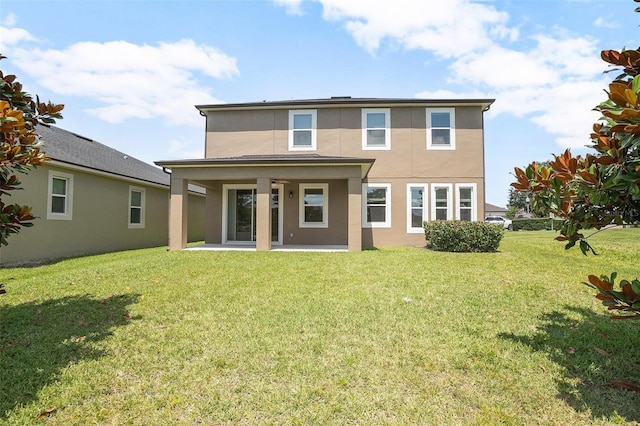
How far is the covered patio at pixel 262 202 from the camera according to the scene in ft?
38.3

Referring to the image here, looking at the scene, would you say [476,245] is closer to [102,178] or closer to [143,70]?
[143,70]

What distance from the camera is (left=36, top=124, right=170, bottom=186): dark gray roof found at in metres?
11.9

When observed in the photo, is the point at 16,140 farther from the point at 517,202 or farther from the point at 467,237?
the point at 517,202

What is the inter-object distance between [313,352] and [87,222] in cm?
1279

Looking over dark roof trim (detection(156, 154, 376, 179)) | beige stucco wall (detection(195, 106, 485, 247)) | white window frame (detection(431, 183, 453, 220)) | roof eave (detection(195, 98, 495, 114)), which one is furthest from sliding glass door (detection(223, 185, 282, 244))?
white window frame (detection(431, 183, 453, 220))

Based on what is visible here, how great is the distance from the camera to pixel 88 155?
45.3 feet

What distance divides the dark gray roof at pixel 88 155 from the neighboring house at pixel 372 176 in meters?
4.02

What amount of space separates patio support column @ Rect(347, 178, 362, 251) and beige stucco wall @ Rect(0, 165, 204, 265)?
9.87m

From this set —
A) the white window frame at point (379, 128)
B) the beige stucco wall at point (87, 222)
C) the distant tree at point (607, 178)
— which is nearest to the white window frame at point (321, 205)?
the white window frame at point (379, 128)

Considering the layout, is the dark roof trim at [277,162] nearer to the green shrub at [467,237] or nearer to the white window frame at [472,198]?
the green shrub at [467,237]

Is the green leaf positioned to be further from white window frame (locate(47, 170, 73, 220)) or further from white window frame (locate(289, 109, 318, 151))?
white window frame (locate(47, 170, 73, 220))

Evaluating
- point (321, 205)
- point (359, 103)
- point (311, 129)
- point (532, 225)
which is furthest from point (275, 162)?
point (532, 225)

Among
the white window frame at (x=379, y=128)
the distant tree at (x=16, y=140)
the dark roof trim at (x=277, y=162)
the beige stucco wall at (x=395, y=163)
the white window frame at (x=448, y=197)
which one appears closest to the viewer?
the distant tree at (x=16, y=140)

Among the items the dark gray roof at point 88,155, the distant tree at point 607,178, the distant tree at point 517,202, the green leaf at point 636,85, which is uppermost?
the distant tree at point 517,202
